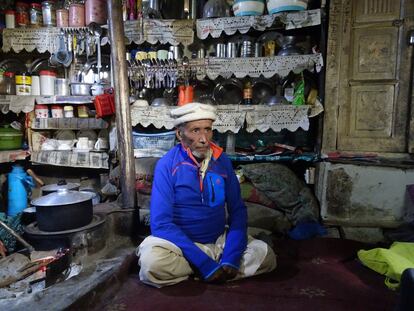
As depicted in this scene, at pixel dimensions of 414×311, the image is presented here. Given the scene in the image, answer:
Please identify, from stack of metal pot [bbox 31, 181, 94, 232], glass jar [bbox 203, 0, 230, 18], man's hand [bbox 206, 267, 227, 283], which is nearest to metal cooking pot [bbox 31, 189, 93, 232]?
stack of metal pot [bbox 31, 181, 94, 232]

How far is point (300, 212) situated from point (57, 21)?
3.64 m

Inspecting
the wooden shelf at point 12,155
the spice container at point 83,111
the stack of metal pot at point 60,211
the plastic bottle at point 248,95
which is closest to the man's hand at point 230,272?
the stack of metal pot at point 60,211

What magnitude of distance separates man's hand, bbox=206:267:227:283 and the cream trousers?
0.14 metres

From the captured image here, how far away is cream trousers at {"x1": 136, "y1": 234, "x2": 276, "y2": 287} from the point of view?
208cm

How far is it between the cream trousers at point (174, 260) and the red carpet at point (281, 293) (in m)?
0.06

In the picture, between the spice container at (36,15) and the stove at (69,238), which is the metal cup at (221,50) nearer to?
the spice container at (36,15)

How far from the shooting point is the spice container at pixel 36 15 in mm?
4057

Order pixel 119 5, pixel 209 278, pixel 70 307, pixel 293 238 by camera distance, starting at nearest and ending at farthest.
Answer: pixel 70 307 → pixel 209 278 → pixel 119 5 → pixel 293 238

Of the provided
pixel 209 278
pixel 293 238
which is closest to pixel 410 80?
pixel 293 238

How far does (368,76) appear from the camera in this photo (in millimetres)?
3398

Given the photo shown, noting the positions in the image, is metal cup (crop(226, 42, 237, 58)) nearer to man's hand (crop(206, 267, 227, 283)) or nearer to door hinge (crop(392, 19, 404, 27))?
door hinge (crop(392, 19, 404, 27))

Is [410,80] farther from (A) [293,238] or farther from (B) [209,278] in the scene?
(B) [209,278]

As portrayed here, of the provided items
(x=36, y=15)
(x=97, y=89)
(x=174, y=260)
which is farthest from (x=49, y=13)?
(x=174, y=260)

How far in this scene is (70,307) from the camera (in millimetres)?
1736
